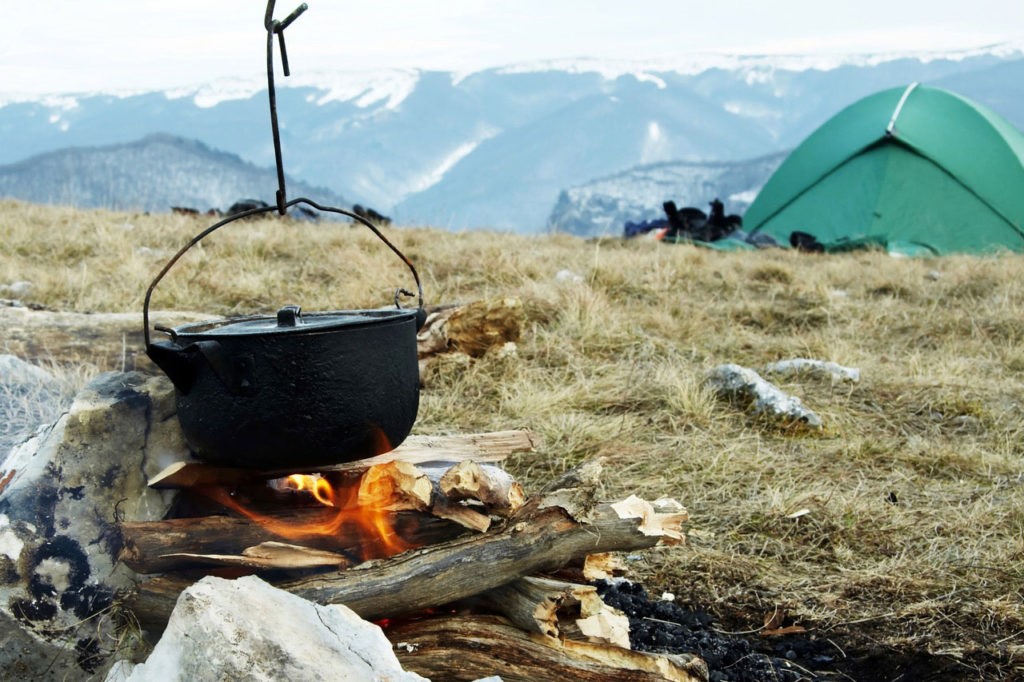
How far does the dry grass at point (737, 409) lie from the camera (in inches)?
106

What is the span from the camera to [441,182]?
19538 centimetres

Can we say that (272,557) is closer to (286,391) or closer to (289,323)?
(286,391)

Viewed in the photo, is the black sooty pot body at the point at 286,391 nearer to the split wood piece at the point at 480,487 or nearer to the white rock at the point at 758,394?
the split wood piece at the point at 480,487

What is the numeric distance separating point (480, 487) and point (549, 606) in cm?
32

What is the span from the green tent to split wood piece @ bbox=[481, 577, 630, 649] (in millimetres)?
8193

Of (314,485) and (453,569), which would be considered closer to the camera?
(453,569)

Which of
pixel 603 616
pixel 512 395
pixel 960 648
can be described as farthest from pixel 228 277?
pixel 960 648

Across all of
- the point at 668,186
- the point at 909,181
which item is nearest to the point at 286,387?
the point at 909,181

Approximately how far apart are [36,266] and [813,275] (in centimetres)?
620

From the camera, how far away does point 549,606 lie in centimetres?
192

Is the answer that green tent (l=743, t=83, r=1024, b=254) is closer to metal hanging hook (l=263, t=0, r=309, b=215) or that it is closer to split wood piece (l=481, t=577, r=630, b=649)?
split wood piece (l=481, t=577, r=630, b=649)

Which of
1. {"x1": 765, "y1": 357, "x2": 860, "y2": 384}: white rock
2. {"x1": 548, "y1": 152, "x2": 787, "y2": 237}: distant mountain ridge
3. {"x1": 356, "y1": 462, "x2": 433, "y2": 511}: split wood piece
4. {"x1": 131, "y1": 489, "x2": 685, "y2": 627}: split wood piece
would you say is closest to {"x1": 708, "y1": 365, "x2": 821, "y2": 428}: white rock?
{"x1": 765, "y1": 357, "x2": 860, "y2": 384}: white rock

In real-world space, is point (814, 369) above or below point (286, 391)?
below

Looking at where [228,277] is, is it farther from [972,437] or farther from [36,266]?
[972,437]
